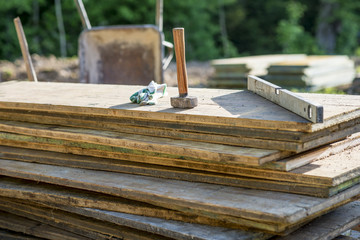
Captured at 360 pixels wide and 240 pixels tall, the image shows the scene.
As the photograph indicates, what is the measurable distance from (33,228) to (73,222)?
40cm

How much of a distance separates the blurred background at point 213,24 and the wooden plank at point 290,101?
17.4 m

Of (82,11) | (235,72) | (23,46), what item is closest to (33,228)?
(23,46)

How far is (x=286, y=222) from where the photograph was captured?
247 centimetres

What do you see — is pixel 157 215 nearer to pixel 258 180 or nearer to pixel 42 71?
pixel 258 180

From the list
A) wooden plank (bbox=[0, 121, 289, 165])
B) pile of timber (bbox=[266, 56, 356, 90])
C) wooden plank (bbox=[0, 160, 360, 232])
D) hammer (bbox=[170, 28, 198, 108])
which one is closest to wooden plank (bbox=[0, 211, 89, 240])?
wooden plank (bbox=[0, 160, 360, 232])

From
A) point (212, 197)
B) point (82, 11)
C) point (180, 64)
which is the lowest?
point (212, 197)

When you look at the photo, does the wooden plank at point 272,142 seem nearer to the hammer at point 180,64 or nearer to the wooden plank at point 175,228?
the hammer at point 180,64

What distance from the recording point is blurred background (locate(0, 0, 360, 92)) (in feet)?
70.6

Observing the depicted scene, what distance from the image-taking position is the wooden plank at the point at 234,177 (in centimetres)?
274

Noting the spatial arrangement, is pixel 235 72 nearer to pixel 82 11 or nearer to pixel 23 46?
pixel 82 11

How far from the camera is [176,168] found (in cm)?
315

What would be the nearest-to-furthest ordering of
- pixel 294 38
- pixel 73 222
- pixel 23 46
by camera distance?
pixel 73 222
pixel 23 46
pixel 294 38

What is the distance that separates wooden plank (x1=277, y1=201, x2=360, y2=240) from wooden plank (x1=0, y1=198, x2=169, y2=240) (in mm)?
807

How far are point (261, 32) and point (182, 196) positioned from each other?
2449cm
